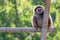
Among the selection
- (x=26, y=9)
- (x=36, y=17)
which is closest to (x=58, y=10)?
(x=26, y=9)

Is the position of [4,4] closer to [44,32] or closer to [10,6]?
[10,6]

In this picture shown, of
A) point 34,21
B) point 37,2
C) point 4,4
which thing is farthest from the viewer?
point 4,4

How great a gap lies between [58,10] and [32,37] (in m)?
1.49

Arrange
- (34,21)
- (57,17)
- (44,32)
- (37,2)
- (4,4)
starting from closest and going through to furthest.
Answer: (44,32), (34,21), (37,2), (57,17), (4,4)

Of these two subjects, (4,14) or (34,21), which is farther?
(4,14)

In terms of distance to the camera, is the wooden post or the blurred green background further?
the blurred green background

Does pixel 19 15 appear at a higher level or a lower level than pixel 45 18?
lower

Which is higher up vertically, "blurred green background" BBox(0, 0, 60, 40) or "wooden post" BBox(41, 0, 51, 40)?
"wooden post" BBox(41, 0, 51, 40)

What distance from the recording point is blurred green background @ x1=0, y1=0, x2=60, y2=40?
1213 cm

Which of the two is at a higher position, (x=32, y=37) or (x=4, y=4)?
(x=4, y=4)

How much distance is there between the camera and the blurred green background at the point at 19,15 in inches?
478

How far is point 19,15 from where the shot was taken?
12641 mm

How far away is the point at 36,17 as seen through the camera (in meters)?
5.55

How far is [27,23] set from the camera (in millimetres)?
12148
